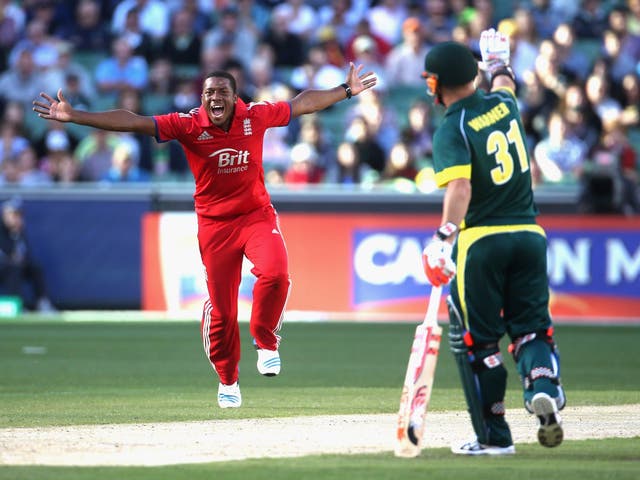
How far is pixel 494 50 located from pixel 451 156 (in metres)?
1.15

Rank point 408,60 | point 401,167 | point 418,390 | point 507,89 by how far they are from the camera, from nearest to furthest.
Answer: point 418,390 < point 507,89 < point 401,167 < point 408,60

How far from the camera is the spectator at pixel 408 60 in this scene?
843 inches

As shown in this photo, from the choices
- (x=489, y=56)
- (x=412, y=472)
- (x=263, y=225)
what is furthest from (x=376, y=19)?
(x=412, y=472)

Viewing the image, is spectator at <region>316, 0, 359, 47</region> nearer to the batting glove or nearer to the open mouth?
the open mouth

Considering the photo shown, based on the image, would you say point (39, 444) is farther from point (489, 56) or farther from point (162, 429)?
point (489, 56)

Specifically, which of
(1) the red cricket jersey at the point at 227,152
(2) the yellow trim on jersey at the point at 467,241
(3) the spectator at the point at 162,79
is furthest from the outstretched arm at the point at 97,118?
(3) the spectator at the point at 162,79

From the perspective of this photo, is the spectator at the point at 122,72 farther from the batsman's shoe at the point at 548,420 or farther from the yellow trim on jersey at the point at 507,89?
the batsman's shoe at the point at 548,420

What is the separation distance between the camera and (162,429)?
27.5 feet

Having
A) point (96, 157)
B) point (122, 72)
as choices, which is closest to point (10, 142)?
point (96, 157)

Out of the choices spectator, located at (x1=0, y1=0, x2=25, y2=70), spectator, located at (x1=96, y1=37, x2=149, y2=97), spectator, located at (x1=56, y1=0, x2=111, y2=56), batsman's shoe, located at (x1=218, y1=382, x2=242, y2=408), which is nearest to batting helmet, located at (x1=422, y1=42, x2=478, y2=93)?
batsman's shoe, located at (x1=218, y1=382, x2=242, y2=408)

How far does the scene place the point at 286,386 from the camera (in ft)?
36.9

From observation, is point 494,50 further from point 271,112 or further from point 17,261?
point 17,261

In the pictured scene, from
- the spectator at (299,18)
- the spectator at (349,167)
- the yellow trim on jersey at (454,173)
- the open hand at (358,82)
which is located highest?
the spectator at (299,18)

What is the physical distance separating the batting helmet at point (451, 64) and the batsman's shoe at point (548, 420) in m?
1.74
